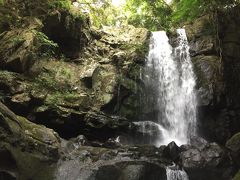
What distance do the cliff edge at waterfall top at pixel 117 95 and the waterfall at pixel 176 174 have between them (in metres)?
0.03

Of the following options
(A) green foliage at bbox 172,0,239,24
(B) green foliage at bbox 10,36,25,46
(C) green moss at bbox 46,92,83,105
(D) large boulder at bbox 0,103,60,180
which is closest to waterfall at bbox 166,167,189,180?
(D) large boulder at bbox 0,103,60,180

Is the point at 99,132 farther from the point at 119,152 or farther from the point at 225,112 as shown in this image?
the point at 225,112

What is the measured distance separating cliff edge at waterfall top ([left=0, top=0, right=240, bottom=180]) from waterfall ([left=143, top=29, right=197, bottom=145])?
0.15 feet

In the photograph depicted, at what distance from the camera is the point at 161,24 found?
20.8 m

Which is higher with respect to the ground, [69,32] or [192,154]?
[69,32]

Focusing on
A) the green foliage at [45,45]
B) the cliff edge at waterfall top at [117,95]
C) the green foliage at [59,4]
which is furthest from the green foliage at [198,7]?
the green foliage at [45,45]

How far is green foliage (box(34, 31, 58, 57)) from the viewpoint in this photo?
12.7 m

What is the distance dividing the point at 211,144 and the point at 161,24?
1217 centimetres

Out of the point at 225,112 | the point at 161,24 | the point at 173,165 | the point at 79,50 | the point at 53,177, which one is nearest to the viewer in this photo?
the point at 53,177

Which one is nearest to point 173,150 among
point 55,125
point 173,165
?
point 173,165

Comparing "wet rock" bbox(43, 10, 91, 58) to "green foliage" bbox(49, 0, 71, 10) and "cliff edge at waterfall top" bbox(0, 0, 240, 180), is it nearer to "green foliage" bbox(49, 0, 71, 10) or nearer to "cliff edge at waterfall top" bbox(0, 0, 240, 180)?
"cliff edge at waterfall top" bbox(0, 0, 240, 180)

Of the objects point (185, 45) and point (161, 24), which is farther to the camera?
point (161, 24)

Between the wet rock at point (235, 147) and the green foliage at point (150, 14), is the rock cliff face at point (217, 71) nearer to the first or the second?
the wet rock at point (235, 147)

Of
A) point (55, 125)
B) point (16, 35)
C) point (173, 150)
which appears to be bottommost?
point (173, 150)
